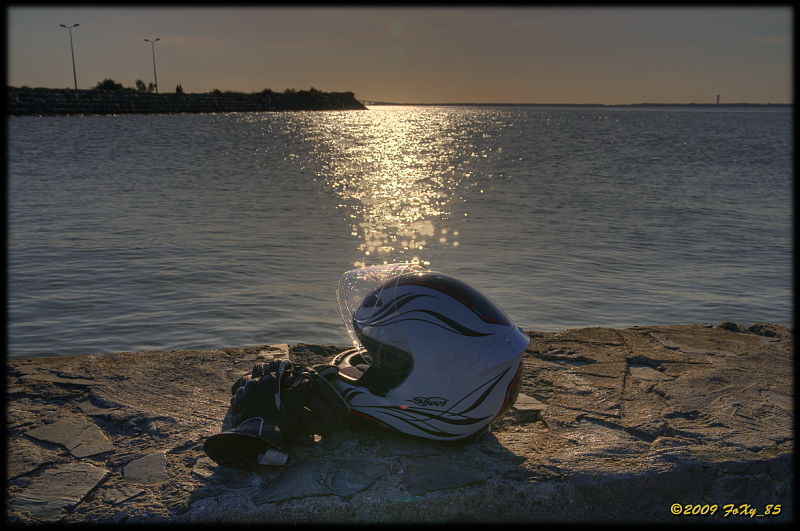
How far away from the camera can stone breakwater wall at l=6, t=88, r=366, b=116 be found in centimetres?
6638

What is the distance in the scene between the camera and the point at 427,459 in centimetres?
484

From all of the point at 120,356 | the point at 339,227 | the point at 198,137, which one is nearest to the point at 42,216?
the point at 339,227

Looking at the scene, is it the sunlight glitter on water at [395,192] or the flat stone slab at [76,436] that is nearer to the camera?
the flat stone slab at [76,436]

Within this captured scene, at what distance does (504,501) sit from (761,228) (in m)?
Result: 17.1

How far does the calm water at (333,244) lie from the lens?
9980 mm

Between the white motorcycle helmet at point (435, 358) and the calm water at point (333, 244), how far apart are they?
406 centimetres

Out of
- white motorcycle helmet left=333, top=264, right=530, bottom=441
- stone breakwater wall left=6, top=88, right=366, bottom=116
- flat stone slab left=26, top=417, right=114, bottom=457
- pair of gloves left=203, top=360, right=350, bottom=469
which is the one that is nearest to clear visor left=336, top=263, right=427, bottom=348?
white motorcycle helmet left=333, top=264, right=530, bottom=441

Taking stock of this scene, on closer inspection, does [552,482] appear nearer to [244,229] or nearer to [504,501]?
[504,501]

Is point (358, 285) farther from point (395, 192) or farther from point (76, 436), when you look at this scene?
point (395, 192)

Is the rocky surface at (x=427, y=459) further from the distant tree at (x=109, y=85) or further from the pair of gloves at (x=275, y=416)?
the distant tree at (x=109, y=85)

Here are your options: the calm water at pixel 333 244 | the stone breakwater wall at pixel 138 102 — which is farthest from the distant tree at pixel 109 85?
the calm water at pixel 333 244

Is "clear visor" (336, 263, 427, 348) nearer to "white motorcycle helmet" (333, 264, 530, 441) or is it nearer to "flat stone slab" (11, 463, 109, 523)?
"white motorcycle helmet" (333, 264, 530, 441)

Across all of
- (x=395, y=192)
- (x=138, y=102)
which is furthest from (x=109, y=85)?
(x=395, y=192)

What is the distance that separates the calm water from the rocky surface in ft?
9.79
